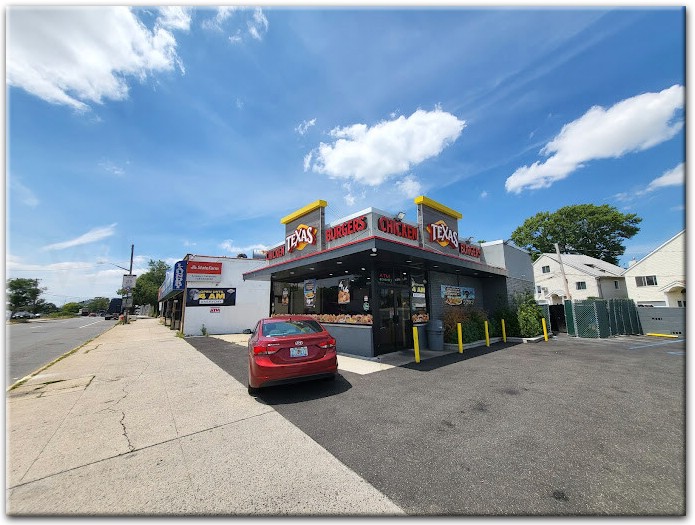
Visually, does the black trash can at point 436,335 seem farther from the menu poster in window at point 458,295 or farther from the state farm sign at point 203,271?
the state farm sign at point 203,271

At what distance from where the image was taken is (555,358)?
8.91 meters

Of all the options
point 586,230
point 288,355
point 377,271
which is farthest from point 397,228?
point 586,230

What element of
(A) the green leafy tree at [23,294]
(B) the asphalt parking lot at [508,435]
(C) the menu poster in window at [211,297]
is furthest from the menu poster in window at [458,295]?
(A) the green leafy tree at [23,294]

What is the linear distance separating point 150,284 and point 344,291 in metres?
63.2

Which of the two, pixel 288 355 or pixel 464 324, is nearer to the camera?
pixel 288 355

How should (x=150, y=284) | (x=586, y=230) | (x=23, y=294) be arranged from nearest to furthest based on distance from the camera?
(x=586, y=230) < (x=23, y=294) < (x=150, y=284)

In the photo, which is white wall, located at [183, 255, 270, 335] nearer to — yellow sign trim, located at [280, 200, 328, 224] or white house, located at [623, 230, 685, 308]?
yellow sign trim, located at [280, 200, 328, 224]

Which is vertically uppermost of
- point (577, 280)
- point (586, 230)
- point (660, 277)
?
point (586, 230)

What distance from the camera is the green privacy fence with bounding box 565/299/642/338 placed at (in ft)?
48.4

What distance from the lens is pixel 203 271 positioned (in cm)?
1919

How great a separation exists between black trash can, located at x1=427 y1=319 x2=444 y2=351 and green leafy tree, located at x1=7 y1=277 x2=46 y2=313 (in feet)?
251

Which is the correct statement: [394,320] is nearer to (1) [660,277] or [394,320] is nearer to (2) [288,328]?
(2) [288,328]

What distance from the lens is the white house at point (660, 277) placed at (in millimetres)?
25172

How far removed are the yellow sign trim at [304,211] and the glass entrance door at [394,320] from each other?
404 centimetres
